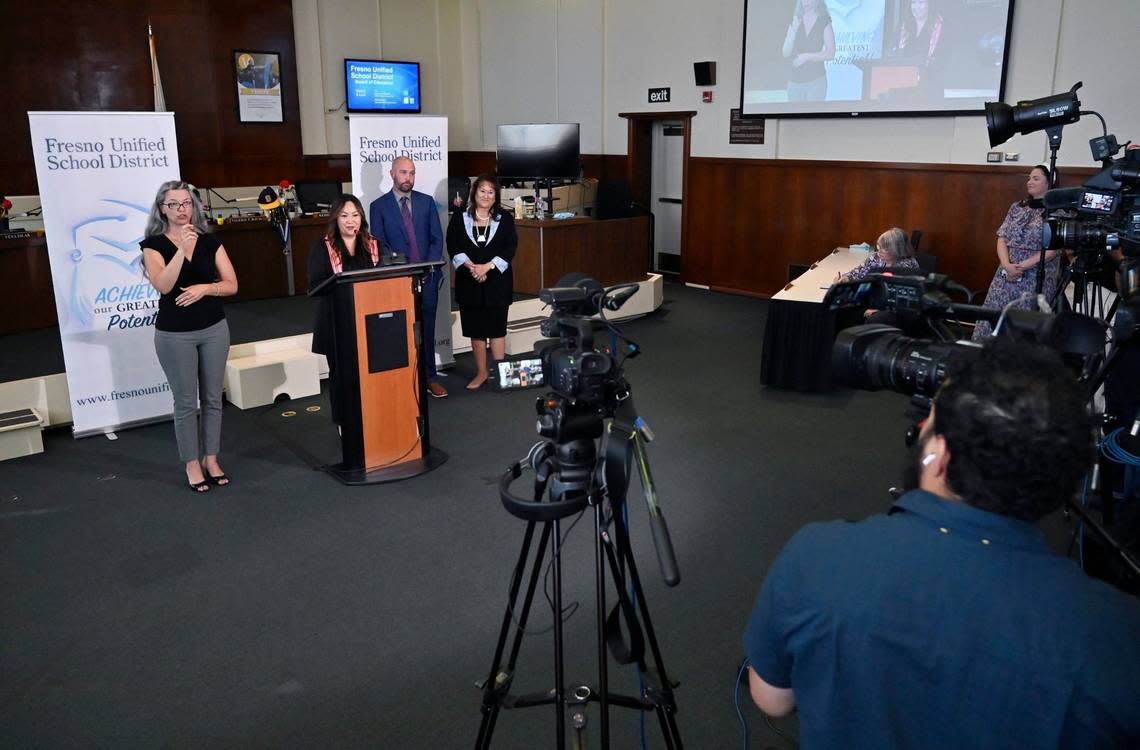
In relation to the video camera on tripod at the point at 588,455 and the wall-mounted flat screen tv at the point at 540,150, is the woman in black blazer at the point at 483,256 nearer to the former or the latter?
the video camera on tripod at the point at 588,455

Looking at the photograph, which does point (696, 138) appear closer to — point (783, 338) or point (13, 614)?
point (783, 338)

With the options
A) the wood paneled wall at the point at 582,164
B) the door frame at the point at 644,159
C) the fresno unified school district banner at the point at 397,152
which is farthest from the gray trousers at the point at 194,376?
the door frame at the point at 644,159

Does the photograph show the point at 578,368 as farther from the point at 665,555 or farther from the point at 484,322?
the point at 484,322

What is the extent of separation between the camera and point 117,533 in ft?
12.3

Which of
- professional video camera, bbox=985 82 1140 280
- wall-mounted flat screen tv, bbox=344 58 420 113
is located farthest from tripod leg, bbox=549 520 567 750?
wall-mounted flat screen tv, bbox=344 58 420 113

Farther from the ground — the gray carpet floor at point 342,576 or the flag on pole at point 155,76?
the flag on pole at point 155,76

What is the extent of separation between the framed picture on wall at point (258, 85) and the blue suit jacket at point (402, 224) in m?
5.10

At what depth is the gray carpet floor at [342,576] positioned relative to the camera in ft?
8.46

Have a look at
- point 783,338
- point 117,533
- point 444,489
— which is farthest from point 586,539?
point 783,338

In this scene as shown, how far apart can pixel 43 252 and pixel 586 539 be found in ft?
18.6

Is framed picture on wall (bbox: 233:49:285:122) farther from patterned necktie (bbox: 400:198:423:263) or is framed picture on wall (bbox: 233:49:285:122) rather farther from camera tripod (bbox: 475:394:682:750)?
camera tripod (bbox: 475:394:682:750)

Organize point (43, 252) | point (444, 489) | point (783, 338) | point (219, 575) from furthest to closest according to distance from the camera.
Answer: point (43, 252) < point (783, 338) < point (444, 489) < point (219, 575)

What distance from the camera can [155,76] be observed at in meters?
8.78

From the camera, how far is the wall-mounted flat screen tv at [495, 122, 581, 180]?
9133mm
